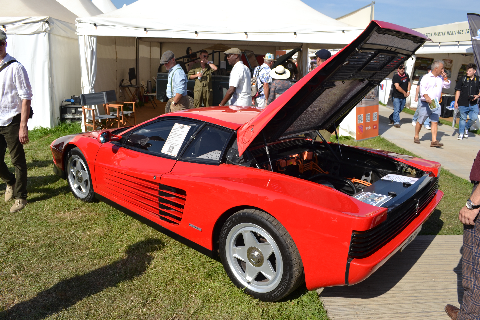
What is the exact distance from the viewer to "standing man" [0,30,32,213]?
390 cm

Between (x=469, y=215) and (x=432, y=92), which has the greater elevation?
(x=432, y=92)

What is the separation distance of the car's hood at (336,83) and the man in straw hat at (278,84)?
12.7 ft

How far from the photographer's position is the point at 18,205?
13.7 ft

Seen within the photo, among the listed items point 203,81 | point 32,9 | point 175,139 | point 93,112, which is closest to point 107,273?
point 175,139

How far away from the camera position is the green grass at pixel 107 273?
256cm

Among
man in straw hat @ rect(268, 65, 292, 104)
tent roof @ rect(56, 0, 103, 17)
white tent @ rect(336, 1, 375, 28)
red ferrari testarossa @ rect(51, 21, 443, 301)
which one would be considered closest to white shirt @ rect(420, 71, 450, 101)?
man in straw hat @ rect(268, 65, 292, 104)

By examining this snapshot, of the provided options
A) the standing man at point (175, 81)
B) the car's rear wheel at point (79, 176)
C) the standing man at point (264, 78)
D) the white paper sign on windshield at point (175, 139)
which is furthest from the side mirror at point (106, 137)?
the standing man at point (264, 78)

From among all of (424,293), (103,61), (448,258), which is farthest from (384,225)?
(103,61)

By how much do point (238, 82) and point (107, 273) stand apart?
13.4ft

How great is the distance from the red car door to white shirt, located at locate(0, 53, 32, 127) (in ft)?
3.67

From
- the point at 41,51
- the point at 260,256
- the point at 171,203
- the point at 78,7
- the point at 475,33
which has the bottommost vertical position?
the point at 260,256

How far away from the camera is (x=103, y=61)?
1088 cm

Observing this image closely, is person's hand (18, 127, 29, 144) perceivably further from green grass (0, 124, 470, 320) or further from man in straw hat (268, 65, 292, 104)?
man in straw hat (268, 65, 292, 104)

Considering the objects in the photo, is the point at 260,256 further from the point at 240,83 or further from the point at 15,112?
the point at 240,83
